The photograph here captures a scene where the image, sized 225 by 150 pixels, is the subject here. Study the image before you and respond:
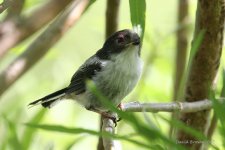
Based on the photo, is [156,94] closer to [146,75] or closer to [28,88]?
[146,75]

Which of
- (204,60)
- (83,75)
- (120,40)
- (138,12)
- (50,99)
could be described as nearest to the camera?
(138,12)

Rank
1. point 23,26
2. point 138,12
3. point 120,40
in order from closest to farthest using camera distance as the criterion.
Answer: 1. point 23,26
2. point 138,12
3. point 120,40

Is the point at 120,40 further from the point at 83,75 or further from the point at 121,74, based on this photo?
the point at 83,75

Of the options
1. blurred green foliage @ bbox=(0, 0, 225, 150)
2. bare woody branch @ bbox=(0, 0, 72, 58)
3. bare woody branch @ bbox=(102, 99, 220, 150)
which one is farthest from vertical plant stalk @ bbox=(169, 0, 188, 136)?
bare woody branch @ bbox=(0, 0, 72, 58)

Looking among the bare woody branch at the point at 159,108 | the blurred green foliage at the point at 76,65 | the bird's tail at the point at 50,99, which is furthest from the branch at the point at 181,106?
the bird's tail at the point at 50,99

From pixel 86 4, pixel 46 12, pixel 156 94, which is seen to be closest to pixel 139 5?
pixel 86 4

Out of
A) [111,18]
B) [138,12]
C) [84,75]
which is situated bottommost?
[84,75]

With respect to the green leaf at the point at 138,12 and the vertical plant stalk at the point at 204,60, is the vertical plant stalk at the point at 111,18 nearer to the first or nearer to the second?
the vertical plant stalk at the point at 204,60

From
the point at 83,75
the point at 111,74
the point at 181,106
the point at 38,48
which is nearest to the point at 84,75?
the point at 83,75
